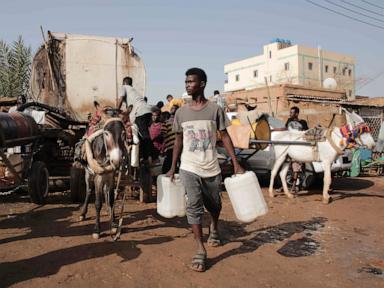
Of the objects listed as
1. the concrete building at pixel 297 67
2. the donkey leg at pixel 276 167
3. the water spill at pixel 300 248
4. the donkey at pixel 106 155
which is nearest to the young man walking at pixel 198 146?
the donkey at pixel 106 155

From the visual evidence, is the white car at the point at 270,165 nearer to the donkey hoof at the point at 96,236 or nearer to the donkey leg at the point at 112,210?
the donkey leg at the point at 112,210

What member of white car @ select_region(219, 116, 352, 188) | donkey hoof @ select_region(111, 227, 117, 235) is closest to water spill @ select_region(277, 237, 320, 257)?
donkey hoof @ select_region(111, 227, 117, 235)

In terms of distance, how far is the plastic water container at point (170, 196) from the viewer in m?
4.72

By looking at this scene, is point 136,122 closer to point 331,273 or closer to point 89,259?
point 89,259

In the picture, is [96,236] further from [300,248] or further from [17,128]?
[300,248]

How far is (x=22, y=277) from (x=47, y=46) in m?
7.21

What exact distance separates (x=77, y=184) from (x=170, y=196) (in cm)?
380

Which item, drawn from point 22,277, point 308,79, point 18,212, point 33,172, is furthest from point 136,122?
point 308,79

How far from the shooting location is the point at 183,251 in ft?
15.8

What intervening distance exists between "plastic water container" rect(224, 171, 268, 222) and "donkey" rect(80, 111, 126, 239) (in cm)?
153

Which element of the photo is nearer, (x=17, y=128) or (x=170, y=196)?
(x=170, y=196)

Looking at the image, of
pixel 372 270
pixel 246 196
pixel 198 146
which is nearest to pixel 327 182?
pixel 372 270

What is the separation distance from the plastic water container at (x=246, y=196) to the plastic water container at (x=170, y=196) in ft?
2.16

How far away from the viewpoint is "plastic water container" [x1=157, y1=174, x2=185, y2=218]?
4.72 metres
